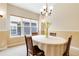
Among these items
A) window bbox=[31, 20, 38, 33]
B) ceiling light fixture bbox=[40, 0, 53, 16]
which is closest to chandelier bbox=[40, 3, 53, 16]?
ceiling light fixture bbox=[40, 0, 53, 16]

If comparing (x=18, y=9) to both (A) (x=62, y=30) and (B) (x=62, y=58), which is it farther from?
(B) (x=62, y=58)

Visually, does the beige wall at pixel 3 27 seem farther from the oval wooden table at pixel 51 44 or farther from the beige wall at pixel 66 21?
the beige wall at pixel 66 21

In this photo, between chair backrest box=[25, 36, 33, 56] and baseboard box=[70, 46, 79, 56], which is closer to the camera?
baseboard box=[70, 46, 79, 56]

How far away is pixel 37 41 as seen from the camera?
1.43m

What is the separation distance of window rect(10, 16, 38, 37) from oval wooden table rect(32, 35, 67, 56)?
125 mm

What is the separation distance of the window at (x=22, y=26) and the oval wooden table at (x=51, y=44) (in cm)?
12

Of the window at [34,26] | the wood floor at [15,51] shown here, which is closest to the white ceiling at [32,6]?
the window at [34,26]

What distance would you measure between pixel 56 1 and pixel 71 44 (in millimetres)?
576

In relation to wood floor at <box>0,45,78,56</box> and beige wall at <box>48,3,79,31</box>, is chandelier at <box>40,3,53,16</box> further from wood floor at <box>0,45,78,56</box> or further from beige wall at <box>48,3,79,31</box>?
wood floor at <box>0,45,78,56</box>

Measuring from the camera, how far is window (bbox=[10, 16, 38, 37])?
139 cm

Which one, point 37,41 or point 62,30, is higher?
point 62,30

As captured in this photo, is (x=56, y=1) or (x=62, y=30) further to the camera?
(x=62, y=30)

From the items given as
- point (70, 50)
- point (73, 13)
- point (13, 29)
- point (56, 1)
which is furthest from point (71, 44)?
point (13, 29)

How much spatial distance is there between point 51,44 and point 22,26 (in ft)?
1.53
